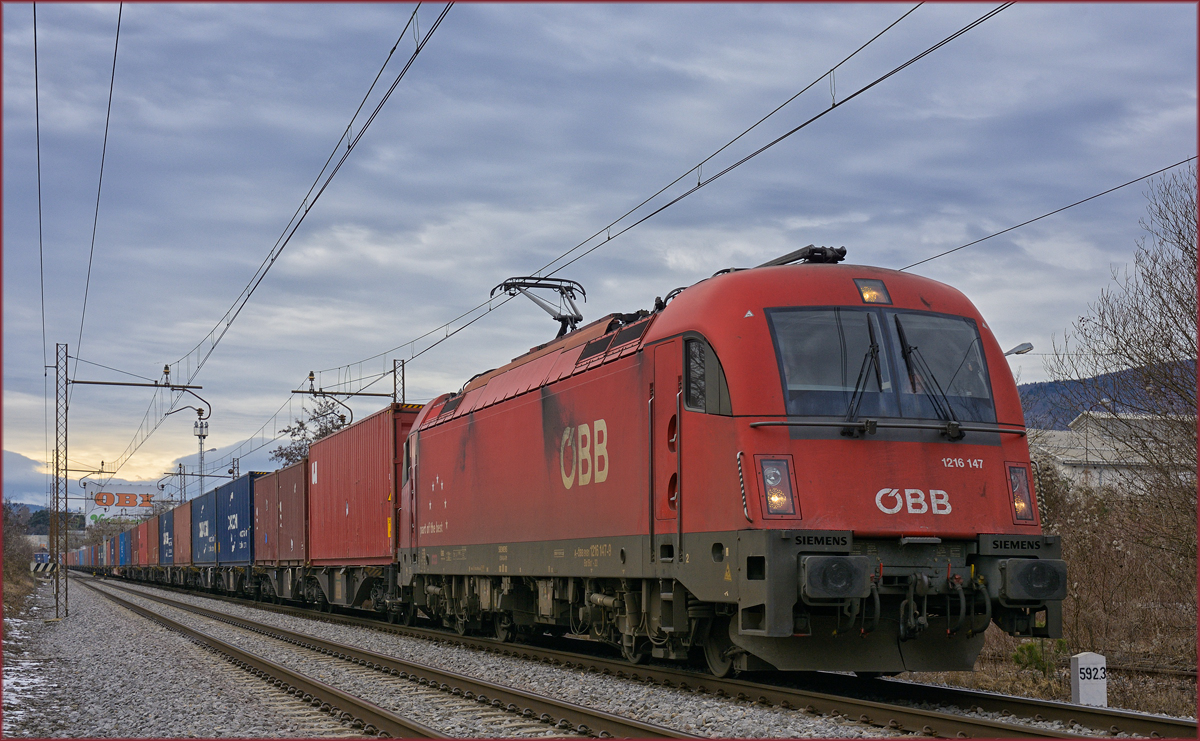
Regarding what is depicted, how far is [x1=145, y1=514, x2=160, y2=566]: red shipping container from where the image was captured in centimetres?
5875

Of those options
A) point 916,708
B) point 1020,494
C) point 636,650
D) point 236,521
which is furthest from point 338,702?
point 236,521

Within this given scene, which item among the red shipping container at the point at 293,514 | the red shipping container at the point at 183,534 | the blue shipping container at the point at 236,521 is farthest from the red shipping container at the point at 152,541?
the red shipping container at the point at 293,514

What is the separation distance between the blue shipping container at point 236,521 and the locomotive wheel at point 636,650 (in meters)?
25.4

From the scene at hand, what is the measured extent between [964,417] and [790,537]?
83.2 inches

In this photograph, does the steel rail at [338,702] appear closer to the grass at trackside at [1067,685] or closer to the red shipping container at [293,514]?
the grass at trackside at [1067,685]

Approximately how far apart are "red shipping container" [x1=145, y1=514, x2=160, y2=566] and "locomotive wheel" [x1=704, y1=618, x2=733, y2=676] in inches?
2123

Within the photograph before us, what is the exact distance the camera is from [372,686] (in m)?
11.7

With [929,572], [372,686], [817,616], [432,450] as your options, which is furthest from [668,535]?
[432,450]

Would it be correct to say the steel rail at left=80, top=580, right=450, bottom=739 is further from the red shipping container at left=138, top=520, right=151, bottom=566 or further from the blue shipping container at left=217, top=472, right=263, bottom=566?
the red shipping container at left=138, top=520, right=151, bottom=566

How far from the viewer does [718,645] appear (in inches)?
424

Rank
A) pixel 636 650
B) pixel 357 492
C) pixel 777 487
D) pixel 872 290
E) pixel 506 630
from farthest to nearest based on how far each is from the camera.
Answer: pixel 357 492 → pixel 506 630 → pixel 636 650 → pixel 872 290 → pixel 777 487

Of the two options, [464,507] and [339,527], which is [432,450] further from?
[339,527]

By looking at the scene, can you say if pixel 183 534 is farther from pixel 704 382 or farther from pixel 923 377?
pixel 923 377

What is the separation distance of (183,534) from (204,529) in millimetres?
6174
